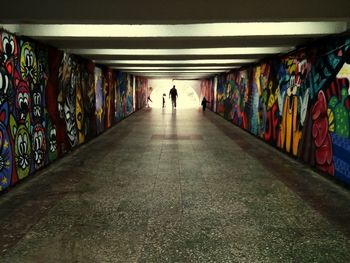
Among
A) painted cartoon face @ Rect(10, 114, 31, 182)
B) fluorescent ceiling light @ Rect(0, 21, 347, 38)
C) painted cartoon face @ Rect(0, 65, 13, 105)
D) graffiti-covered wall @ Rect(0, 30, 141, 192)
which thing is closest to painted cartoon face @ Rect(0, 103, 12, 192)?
graffiti-covered wall @ Rect(0, 30, 141, 192)

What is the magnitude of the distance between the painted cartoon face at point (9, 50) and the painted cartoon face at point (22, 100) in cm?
48

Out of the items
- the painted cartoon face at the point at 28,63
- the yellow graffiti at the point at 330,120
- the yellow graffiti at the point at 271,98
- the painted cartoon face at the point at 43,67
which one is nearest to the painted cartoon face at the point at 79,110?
the painted cartoon face at the point at 43,67

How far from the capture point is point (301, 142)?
344 inches

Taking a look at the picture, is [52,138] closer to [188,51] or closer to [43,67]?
[43,67]

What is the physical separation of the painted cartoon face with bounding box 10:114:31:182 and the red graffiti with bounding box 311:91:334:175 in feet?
20.8

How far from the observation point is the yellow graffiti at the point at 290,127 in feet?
30.1

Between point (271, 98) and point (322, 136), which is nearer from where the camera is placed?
point (322, 136)

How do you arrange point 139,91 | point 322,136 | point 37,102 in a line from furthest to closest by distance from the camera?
point 139,91 → point 37,102 → point 322,136

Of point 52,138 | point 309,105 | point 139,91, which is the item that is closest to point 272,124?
point 309,105

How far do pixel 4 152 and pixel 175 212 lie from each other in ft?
10.7

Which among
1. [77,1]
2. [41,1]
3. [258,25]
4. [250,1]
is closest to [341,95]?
[258,25]

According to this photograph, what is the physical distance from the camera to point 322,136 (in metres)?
7.50

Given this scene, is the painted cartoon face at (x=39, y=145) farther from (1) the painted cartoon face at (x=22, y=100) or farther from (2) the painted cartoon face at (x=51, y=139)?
(1) the painted cartoon face at (x=22, y=100)

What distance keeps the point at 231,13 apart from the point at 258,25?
1.63m
